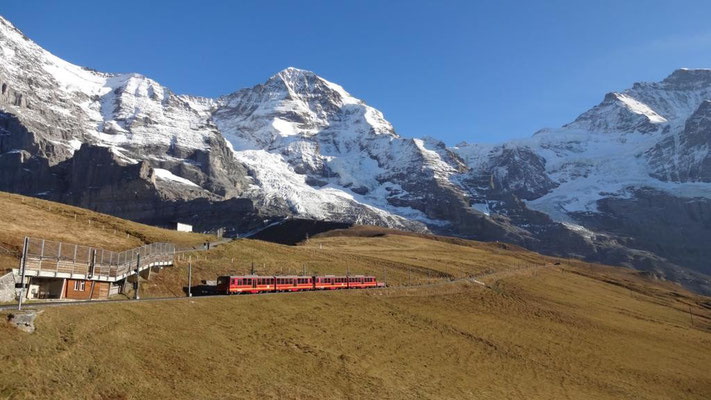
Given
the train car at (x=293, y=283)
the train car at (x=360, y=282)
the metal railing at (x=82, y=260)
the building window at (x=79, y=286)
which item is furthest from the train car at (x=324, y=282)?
the building window at (x=79, y=286)

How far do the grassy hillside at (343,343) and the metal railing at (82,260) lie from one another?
3541mm

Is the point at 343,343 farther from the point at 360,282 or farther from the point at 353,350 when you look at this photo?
the point at 360,282

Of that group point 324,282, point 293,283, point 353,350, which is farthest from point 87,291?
point 324,282

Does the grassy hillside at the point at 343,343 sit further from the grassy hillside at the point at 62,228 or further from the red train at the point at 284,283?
the red train at the point at 284,283

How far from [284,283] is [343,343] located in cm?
2286

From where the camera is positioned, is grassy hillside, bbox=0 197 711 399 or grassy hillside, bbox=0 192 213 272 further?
grassy hillside, bbox=0 192 213 272

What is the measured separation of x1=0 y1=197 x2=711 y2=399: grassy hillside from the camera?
26469 mm

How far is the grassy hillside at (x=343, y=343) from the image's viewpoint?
26.5 meters

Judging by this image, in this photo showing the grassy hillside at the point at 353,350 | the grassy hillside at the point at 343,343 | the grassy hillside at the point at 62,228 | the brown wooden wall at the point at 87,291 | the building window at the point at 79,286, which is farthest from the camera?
the grassy hillside at the point at 62,228

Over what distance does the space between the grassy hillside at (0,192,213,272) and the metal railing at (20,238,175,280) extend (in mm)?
8636

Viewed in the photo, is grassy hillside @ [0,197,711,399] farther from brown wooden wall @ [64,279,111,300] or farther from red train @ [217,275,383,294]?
brown wooden wall @ [64,279,111,300]

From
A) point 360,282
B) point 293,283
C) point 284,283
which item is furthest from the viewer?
point 360,282

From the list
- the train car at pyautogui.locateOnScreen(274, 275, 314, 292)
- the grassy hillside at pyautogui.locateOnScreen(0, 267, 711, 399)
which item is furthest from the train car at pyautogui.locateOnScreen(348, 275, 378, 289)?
the train car at pyautogui.locateOnScreen(274, 275, 314, 292)

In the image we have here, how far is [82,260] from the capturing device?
44094 millimetres
